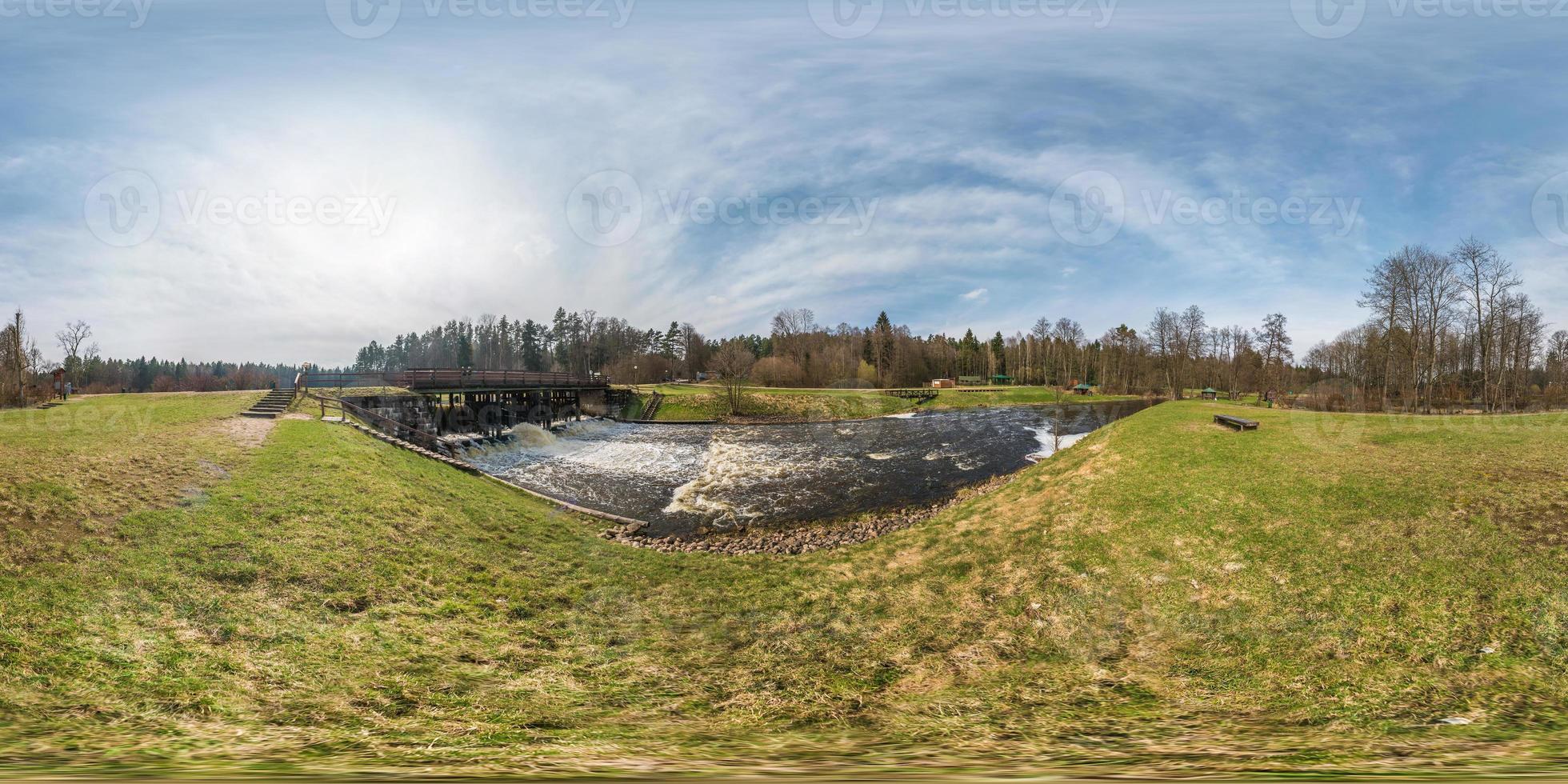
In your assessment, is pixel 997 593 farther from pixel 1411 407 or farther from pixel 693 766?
pixel 1411 407

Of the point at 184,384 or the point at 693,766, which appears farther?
the point at 184,384

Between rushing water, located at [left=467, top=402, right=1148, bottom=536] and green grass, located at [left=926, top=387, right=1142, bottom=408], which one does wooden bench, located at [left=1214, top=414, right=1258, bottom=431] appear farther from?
green grass, located at [left=926, top=387, right=1142, bottom=408]

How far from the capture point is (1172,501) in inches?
400

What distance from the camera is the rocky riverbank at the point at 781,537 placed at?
43.8 ft

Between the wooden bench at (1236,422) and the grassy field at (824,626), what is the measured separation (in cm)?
138

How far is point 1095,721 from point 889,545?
7.45 m

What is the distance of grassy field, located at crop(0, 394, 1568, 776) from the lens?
11.2 ft

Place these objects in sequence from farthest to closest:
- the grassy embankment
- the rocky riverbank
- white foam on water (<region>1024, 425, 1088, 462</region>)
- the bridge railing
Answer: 1. the grassy embankment
2. the bridge railing
3. white foam on water (<region>1024, 425, 1088, 462</region>)
4. the rocky riverbank

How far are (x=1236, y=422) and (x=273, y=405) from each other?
35327 millimetres

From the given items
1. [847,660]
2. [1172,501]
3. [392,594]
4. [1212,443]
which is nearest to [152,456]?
→ [392,594]

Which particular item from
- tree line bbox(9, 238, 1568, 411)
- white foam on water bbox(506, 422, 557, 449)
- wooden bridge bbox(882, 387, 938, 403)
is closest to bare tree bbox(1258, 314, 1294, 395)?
tree line bbox(9, 238, 1568, 411)

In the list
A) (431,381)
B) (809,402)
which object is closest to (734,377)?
(809,402)

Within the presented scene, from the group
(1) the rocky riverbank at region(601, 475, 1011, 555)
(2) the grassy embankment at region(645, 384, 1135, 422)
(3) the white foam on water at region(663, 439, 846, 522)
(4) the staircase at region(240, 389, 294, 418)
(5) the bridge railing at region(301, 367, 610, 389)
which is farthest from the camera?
(2) the grassy embankment at region(645, 384, 1135, 422)

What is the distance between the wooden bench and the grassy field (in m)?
1.38
